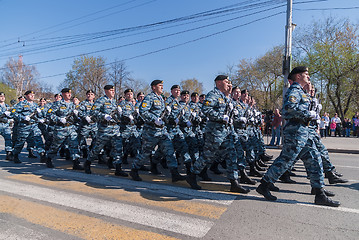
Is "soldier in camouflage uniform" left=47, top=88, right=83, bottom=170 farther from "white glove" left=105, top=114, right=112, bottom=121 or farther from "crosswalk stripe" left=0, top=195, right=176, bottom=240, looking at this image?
"crosswalk stripe" left=0, top=195, right=176, bottom=240

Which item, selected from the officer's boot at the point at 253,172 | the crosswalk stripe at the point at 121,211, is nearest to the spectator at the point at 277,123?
the officer's boot at the point at 253,172

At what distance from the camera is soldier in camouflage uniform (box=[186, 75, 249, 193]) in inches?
173

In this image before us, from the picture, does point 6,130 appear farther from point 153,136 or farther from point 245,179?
point 245,179

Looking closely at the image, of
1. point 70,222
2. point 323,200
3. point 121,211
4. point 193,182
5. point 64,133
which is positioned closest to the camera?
point 70,222

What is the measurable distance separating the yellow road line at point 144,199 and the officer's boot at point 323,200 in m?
1.48

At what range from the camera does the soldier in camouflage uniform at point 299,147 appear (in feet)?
12.6

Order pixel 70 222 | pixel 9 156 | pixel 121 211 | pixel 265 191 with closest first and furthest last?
pixel 70 222 < pixel 121 211 < pixel 265 191 < pixel 9 156

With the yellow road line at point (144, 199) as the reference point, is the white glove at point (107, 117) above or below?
above

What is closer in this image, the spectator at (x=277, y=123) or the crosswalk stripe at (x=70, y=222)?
the crosswalk stripe at (x=70, y=222)

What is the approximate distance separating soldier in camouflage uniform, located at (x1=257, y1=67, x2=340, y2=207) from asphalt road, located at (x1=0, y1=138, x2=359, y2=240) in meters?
0.25

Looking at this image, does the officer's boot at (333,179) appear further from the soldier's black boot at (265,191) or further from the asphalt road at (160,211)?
the soldier's black boot at (265,191)

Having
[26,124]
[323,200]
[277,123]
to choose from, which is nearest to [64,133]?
[26,124]

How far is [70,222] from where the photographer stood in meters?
3.25

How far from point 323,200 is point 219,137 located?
186 centimetres
